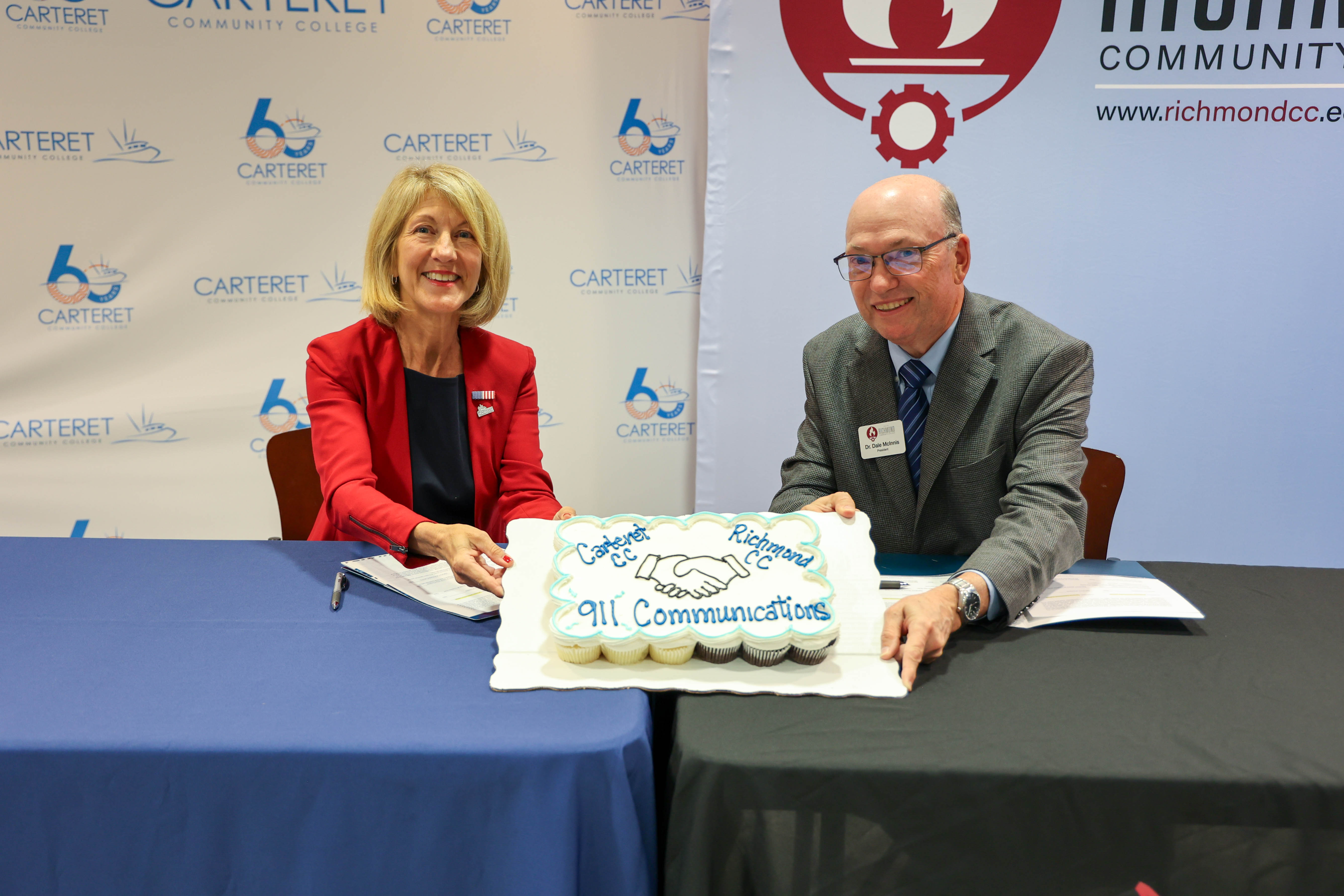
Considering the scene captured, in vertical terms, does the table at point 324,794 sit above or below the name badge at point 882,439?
below

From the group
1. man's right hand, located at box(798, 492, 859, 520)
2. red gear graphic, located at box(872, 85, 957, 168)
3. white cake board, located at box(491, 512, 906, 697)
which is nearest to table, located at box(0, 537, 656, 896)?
white cake board, located at box(491, 512, 906, 697)

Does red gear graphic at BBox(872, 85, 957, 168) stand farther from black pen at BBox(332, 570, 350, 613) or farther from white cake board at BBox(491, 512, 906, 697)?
black pen at BBox(332, 570, 350, 613)

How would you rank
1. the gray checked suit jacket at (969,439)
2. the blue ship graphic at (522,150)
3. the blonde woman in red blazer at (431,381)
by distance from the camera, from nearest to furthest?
1. the gray checked suit jacket at (969,439)
2. the blonde woman in red blazer at (431,381)
3. the blue ship graphic at (522,150)

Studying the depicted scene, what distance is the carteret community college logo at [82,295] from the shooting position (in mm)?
3311

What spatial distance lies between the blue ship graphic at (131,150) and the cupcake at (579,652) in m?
3.14

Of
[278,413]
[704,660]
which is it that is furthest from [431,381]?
[278,413]

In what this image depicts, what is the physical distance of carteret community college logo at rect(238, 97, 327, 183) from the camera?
10.8 feet

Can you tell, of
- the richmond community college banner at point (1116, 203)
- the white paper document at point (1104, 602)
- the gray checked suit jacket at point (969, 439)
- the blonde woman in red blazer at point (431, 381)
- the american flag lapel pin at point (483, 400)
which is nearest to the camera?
the white paper document at point (1104, 602)

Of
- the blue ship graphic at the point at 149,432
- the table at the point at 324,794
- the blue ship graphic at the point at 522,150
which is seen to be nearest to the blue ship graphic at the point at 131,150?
the blue ship graphic at the point at 149,432

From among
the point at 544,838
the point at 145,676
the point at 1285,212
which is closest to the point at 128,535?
the point at 145,676

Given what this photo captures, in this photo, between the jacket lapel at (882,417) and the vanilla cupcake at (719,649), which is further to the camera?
the jacket lapel at (882,417)

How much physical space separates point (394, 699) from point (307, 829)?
18 centimetres

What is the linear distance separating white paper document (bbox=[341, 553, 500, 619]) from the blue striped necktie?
0.99 m

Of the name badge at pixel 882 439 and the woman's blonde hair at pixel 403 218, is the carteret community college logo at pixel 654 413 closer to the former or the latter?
the woman's blonde hair at pixel 403 218
